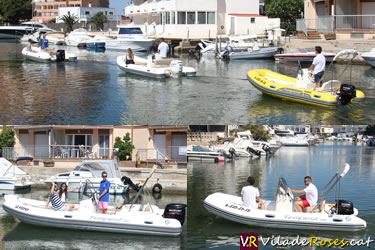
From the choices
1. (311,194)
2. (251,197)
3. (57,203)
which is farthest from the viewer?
(57,203)

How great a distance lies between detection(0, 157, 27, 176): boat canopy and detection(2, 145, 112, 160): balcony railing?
423mm

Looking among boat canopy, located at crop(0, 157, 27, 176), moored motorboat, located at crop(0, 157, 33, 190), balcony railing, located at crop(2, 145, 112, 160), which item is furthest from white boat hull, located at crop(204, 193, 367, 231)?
boat canopy, located at crop(0, 157, 27, 176)

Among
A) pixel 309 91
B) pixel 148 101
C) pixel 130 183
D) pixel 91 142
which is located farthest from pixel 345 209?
pixel 91 142

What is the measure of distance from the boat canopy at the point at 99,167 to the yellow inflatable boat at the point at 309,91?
4061 millimetres

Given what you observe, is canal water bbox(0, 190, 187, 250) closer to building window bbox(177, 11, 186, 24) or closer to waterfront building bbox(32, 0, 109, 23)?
building window bbox(177, 11, 186, 24)

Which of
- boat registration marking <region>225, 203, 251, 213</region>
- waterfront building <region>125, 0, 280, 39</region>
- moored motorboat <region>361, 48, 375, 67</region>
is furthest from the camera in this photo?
waterfront building <region>125, 0, 280, 39</region>

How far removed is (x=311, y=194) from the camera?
29.6 ft

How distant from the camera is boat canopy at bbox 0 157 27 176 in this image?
14.7 meters

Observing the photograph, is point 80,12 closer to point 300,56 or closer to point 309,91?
point 300,56

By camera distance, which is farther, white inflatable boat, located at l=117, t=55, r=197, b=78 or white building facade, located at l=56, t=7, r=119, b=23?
white building facade, located at l=56, t=7, r=119, b=23

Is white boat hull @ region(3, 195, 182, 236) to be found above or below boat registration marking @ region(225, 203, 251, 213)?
below

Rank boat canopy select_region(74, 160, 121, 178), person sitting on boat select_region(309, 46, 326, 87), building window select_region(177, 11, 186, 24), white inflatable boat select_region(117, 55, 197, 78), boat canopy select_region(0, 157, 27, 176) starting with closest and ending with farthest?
person sitting on boat select_region(309, 46, 326, 87)
boat canopy select_region(74, 160, 121, 178)
boat canopy select_region(0, 157, 27, 176)
white inflatable boat select_region(117, 55, 197, 78)
building window select_region(177, 11, 186, 24)

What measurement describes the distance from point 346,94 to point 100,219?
20.1 ft

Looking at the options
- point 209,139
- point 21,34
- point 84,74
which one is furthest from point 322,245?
point 21,34
